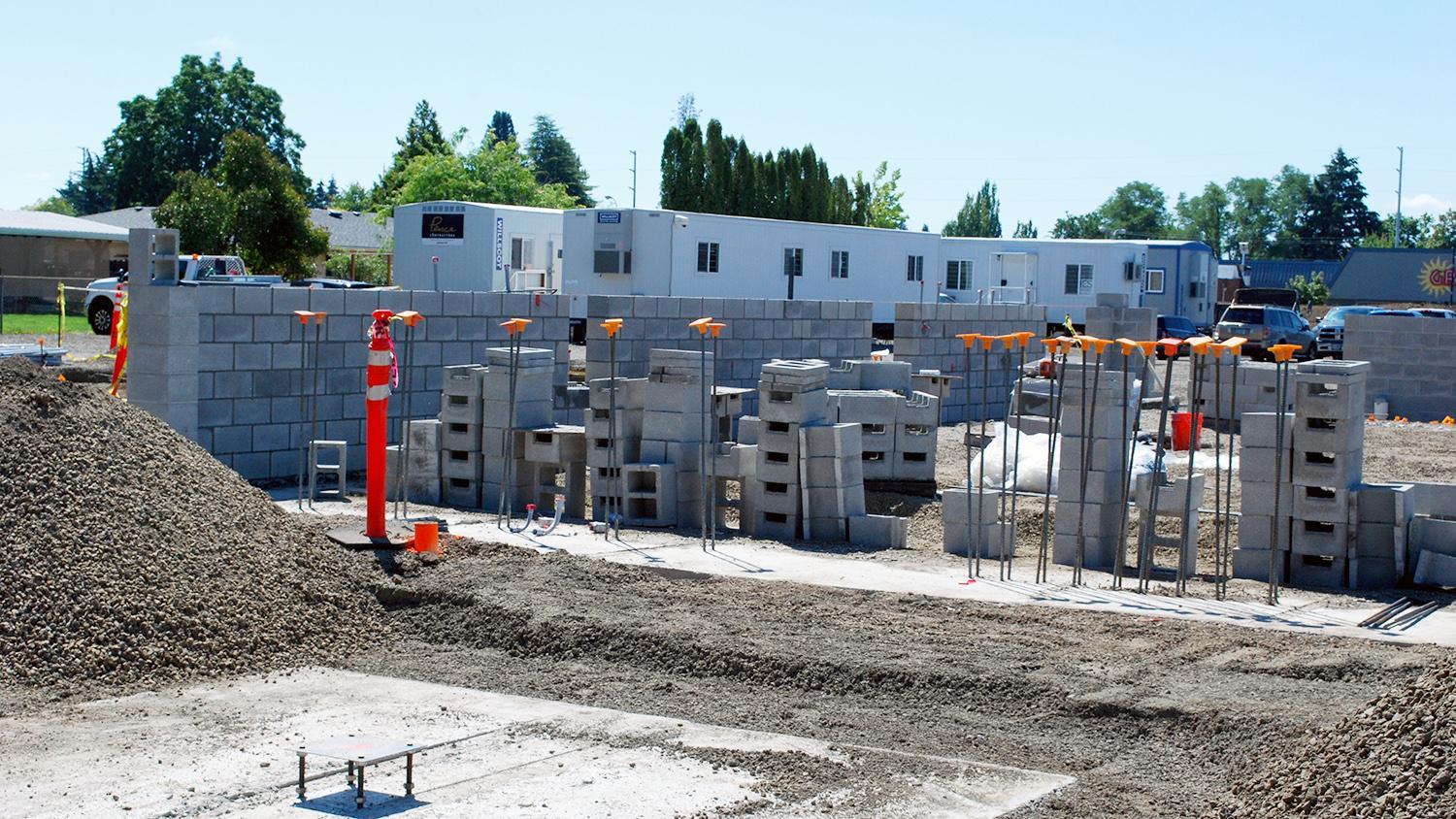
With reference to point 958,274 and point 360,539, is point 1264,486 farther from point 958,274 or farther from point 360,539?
point 958,274

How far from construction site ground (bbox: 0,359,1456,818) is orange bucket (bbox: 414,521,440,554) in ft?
1.04

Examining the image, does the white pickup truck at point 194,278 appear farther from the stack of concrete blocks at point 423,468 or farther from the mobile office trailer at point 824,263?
the stack of concrete blocks at point 423,468

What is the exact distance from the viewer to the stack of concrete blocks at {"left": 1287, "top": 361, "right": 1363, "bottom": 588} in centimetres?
1227

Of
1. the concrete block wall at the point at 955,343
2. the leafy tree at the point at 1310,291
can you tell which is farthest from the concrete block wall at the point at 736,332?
the leafy tree at the point at 1310,291

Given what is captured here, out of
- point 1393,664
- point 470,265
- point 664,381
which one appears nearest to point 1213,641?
point 1393,664

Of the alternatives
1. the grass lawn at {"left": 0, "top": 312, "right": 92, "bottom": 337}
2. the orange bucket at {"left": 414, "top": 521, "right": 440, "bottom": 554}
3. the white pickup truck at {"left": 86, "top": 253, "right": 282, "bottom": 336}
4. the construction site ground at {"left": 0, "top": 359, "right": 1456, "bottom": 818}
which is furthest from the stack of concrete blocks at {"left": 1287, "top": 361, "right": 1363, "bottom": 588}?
the grass lawn at {"left": 0, "top": 312, "right": 92, "bottom": 337}

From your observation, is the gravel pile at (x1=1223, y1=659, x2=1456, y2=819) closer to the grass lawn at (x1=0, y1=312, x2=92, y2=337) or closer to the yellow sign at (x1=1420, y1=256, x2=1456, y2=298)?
the grass lawn at (x1=0, y1=312, x2=92, y2=337)

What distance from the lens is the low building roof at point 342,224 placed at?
68750 mm

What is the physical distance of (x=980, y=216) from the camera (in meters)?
112

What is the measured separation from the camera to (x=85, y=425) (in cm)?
1059

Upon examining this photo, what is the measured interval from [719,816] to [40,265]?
5509cm

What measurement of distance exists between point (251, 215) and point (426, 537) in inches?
1435

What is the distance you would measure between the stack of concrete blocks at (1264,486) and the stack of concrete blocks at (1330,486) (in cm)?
7

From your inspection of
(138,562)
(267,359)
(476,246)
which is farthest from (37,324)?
(138,562)
